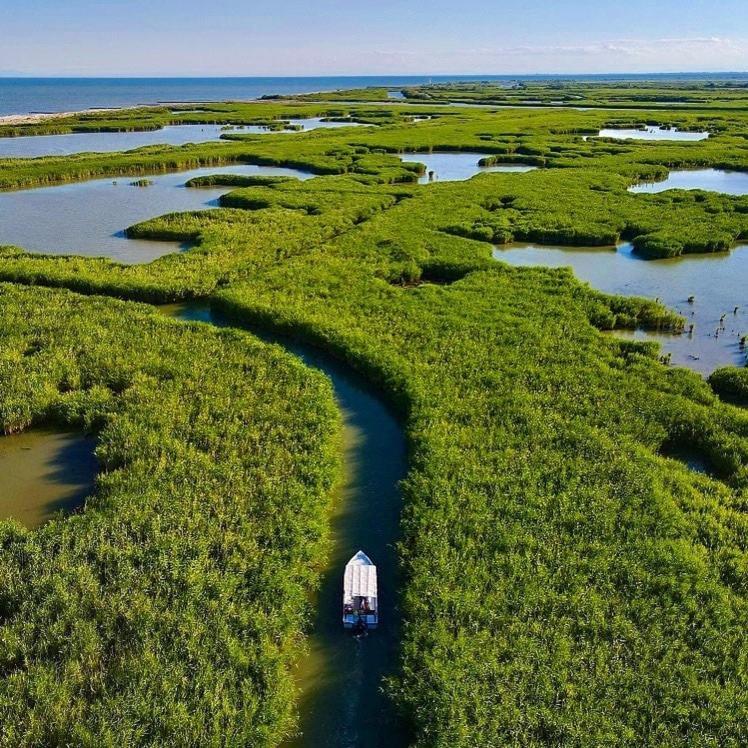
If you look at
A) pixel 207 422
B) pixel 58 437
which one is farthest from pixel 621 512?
pixel 58 437

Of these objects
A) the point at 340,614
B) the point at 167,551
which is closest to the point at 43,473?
the point at 167,551

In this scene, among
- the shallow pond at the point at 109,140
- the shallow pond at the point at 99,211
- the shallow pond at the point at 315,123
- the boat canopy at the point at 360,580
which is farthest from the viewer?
the shallow pond at the point at 315,123

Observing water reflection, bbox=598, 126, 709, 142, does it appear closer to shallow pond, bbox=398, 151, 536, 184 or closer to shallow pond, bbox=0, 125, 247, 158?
shallow pond, bbox=398, 151, 536, 184

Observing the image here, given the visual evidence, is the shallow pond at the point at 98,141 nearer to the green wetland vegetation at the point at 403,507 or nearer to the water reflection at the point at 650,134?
the green wetland vegetation at the point at 403,507

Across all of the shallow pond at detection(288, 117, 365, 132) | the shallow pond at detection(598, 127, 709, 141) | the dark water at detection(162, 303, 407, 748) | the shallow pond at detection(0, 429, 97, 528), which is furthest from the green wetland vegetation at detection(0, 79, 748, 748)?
the shallow pond at detection(288, 117, 365, 132)

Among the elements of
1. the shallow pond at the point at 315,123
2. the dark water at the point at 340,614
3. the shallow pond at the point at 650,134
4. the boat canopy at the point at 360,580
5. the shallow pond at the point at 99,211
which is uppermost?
the shallow pond at the point at 315,123

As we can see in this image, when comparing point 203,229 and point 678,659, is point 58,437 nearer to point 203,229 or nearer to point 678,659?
point 678,659

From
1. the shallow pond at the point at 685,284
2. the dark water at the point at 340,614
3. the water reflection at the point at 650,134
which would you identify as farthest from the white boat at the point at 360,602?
the water reflection at the point at 650,134
